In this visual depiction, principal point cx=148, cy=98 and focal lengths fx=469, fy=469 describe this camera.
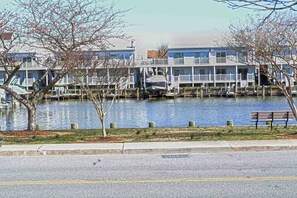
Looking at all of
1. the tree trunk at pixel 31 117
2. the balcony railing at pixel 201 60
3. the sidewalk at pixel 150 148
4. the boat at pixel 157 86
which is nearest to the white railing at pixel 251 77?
the balcony railing at pixel 201 60

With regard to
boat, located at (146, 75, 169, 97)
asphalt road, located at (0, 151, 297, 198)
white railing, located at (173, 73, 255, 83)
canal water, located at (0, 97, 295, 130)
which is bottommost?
canal water, located at (0, 97, 295, 130)

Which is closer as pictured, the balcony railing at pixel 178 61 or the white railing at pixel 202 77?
the balcony railing at pixel 178 61

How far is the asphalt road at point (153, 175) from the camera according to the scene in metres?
7.93

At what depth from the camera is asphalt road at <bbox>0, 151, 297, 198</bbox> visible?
7.93 meters

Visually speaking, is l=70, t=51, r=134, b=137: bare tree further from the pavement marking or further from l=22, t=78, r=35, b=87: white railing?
l=22, t=78, r=35, b=87: white railing

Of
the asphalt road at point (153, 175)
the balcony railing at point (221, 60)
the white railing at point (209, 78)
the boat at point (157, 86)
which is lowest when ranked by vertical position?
the asphalt road at point (153, 175)

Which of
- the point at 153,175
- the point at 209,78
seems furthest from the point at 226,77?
the point at 153,175

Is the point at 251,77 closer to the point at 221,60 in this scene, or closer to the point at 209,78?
the point at 221,60

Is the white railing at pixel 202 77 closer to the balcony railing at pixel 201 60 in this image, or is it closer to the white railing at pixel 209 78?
the white railing at pixel 209 78

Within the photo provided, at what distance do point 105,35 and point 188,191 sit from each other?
1251 centimetres

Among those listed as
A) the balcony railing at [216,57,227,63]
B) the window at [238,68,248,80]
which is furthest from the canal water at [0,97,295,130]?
the window at [238,68,248,80]

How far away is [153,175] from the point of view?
30.9 ft

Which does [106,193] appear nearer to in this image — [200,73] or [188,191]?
[188,191]

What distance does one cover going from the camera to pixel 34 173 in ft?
32.6
